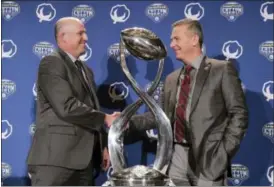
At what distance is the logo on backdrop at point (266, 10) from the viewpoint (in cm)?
309

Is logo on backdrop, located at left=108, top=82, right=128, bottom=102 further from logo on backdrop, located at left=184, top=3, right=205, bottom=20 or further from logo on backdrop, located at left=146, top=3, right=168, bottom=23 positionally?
logo on backdrop, located at left=184, top=3, right=205, bottom=20

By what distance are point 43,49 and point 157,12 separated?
0.76m

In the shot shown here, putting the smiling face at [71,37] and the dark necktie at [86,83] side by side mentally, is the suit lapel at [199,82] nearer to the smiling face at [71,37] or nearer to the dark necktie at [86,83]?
the dark necktie at [86,83]

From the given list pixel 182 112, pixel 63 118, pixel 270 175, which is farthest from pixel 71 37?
pixel 270 175

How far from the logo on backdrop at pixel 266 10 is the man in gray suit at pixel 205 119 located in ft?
2.60

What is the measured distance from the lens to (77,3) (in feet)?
10.4

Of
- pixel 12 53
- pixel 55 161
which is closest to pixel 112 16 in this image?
pixel 12 53

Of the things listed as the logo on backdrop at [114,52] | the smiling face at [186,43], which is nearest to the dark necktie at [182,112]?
the smiling face at [186,43]

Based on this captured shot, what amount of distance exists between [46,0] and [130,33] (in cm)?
181

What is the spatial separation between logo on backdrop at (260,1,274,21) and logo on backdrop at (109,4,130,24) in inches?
33.1

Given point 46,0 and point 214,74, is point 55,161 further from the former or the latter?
point 46,0

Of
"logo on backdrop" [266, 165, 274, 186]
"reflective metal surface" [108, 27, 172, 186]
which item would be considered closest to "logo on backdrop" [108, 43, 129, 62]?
"logo on backdrop" [266, 165, 274, 186]

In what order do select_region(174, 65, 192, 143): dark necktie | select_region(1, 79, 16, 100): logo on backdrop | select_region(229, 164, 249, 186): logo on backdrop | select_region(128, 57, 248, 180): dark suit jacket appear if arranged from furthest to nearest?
select_region(1, 79, 16, 100): logo on backdrop, select_region(229, 164, 249, 186): logo on backdrop, select_region(174, 65, 192, 143): dark necktie, select_region(128, 57, 248, 180): dark suit jacket

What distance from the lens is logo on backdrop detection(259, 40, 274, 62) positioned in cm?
308
